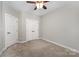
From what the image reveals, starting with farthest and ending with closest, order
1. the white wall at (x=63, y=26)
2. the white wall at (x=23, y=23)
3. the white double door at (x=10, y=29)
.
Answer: the white wall at (x=63, y=26)
the white wall at (x=23, y=23)
the white double door at (x=10, y=29)

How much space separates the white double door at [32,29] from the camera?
9.98 feet

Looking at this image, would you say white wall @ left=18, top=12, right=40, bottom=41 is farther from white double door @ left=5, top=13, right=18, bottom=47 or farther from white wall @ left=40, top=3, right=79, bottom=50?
white wall @ left=40, top=3, right=79, bottom=50

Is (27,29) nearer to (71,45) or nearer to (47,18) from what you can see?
(47,18)

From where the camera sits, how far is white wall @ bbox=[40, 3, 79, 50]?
3174 millimetres

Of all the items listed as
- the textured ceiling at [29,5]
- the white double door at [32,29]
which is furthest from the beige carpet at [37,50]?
the textured ceiling at [29,5]

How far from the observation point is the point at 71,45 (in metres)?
3.32

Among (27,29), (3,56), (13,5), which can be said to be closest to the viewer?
(3,56)

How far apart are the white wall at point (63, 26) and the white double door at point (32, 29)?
0.17 metres

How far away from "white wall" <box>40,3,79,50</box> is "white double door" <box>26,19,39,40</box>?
0.17 meters

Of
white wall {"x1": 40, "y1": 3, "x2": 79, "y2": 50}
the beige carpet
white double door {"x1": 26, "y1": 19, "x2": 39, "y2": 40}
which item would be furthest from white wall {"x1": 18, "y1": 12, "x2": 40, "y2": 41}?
white wall {"x1": 40, "y1": 3, "x2": 79, "y2": 50}

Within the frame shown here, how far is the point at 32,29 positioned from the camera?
3.05m

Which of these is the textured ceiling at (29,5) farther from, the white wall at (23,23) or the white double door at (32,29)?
the white double door at (32,29)

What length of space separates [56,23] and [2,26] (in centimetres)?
178

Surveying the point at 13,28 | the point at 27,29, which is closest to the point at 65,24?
the point at 27,29
